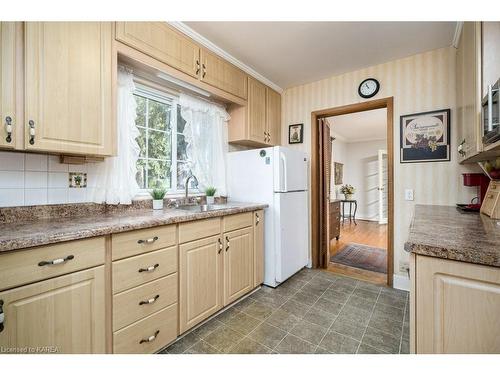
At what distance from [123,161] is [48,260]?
0.92 metres

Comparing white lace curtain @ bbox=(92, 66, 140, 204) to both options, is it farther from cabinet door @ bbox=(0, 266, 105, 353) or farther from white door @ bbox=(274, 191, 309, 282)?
white door @ bbox=(274, 191, 309, 282)

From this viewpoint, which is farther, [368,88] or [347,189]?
[347,189]

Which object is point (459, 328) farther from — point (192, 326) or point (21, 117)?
point (21, 117)

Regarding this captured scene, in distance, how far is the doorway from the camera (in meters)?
2.69

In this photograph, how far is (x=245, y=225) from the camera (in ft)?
6.95

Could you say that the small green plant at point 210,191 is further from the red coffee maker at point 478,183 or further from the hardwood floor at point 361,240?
the red coffee maker at point 478,183

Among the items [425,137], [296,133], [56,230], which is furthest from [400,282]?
[56,230]

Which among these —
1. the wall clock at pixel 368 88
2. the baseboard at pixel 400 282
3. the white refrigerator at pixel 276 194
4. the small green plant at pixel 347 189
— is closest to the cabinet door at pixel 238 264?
the white refrigerator at pixel 276 194

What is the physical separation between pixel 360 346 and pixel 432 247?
1.11m

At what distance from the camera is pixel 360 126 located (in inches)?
201

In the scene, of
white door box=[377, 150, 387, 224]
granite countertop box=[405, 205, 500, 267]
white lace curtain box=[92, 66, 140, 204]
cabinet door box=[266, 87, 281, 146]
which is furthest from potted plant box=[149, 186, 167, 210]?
white door box=[377, 150, 387, 224]

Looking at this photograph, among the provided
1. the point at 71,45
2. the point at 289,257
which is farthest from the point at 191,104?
the point at 289,257

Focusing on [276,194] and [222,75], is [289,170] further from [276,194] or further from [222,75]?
[222,75]

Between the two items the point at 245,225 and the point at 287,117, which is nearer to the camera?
the point at 245,225
